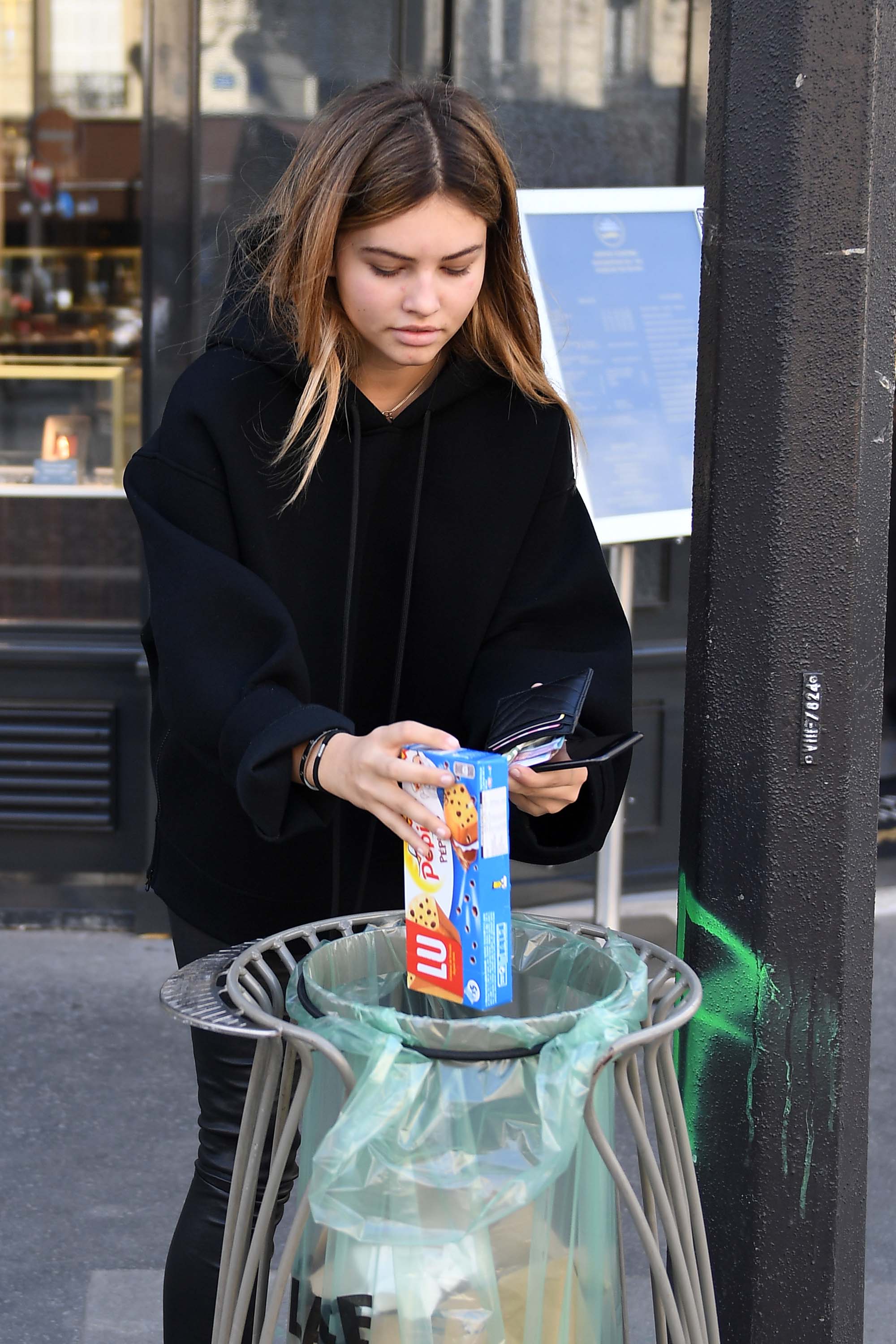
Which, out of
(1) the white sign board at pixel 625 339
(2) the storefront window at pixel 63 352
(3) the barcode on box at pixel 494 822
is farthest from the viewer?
(2) the storefront window at pixel 63 352

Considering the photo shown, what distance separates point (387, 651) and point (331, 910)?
34cm

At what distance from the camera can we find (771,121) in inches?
63.2

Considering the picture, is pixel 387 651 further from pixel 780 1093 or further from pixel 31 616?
pixel 31 616

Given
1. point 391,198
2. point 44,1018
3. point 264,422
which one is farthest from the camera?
point 44,1018

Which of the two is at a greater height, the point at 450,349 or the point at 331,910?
the point at 450,349

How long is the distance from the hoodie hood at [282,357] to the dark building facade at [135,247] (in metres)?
2.32

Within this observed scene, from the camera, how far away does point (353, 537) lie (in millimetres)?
1886

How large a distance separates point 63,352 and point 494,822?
354 centimetres

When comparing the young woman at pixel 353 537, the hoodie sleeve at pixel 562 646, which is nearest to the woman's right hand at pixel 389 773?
the young woman at pixel 353 537

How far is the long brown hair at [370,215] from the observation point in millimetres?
1736

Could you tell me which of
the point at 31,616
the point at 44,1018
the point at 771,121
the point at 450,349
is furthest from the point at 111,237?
the point at 771,121

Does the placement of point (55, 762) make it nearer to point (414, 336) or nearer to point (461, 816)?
point (414, 336)

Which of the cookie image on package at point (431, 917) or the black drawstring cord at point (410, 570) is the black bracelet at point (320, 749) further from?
the black drawstring cord at point (410, 570)

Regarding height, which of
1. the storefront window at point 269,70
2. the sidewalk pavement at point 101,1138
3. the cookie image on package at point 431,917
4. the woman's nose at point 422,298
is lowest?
the sidewalk pavement at point 101,1138
